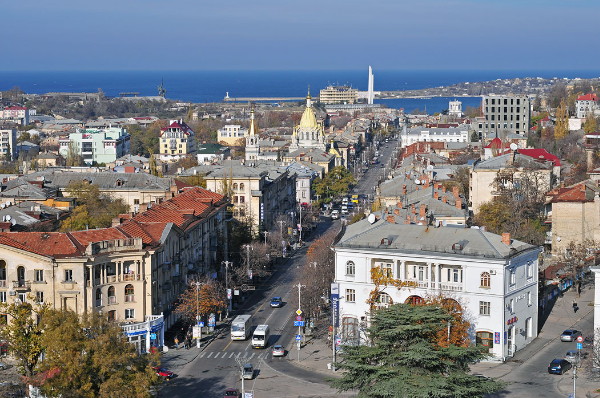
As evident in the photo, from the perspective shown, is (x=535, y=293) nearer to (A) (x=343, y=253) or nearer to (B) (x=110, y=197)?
(A) (x=343, y=253)

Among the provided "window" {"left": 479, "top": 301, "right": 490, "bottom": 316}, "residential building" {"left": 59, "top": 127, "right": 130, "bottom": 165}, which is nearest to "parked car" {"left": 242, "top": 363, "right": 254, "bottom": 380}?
"window" {"left": 479, "top": 301, "right": 490, "bottom": 316}

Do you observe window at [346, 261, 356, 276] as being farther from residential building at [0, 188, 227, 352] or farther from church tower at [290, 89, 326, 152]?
church tower at [290, 89, 326, 152]

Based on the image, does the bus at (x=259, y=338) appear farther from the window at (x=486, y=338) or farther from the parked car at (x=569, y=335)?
the parked car at (x=569, y=335)

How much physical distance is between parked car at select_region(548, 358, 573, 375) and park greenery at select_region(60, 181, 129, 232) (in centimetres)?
2823

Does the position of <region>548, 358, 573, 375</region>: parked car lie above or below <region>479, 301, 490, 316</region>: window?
below

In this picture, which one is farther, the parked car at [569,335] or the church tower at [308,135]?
the church tower at [308,135]

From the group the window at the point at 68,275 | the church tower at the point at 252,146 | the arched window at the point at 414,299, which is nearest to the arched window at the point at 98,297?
the window at the point at 68,275

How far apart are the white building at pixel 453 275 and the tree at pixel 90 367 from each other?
43.8 feet

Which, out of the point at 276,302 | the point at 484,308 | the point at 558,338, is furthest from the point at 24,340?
the point at 558,338

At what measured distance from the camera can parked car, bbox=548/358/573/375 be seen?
49.9 meters

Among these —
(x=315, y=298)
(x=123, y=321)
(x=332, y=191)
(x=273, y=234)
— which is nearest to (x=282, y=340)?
(x=315, y=298)

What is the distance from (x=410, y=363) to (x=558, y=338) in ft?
68.2

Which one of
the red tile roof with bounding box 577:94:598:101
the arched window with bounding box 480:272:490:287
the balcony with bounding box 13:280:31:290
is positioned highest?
the red tile roof with bounding box 577:94:598:101

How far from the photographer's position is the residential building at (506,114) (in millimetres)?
162750
